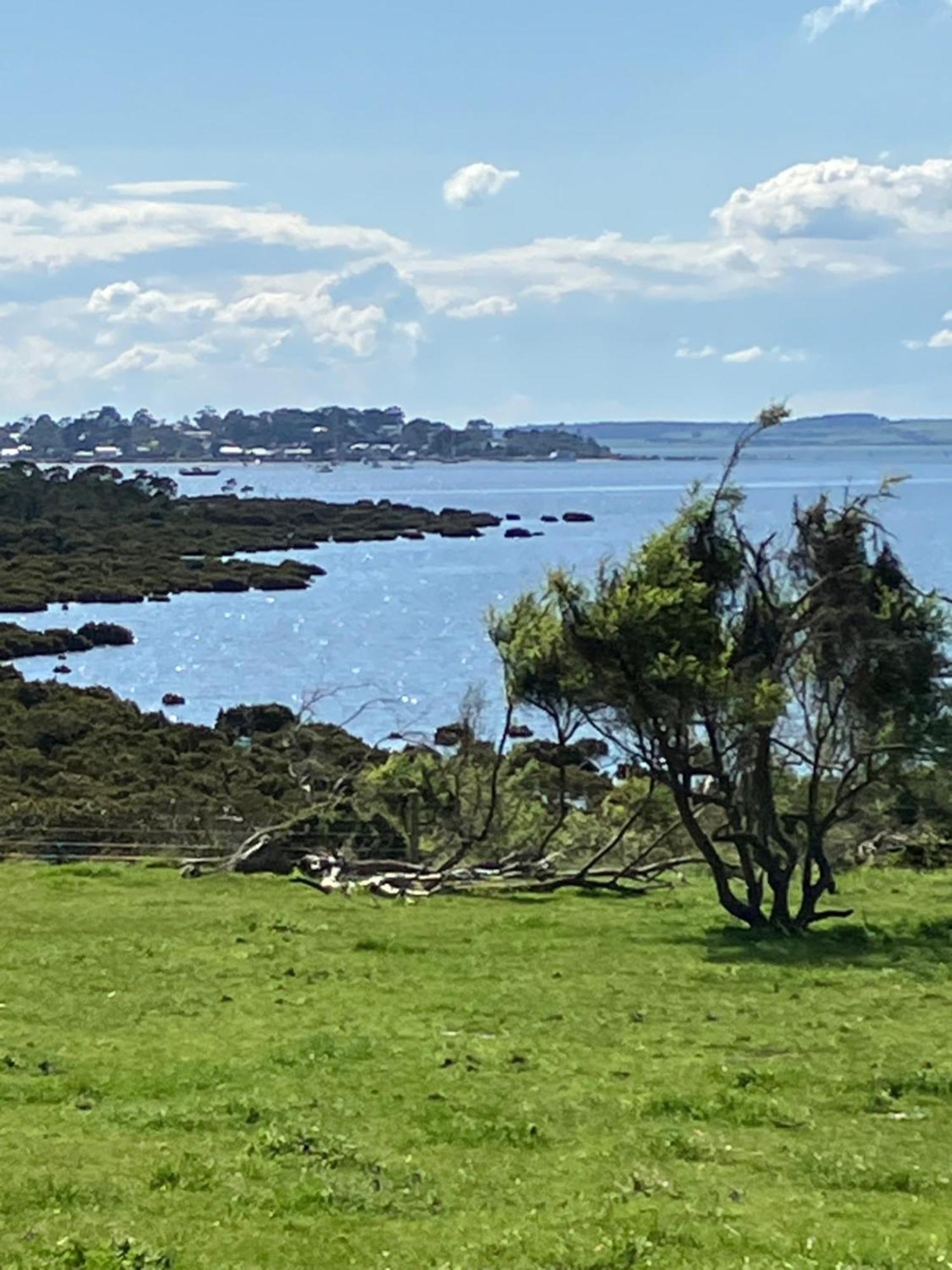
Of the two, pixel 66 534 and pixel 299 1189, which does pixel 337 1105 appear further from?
pixel 66 534

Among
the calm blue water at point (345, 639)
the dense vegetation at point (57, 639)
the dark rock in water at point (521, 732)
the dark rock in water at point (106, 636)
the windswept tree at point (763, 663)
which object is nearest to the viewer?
the windswept tree at point (763, 663)

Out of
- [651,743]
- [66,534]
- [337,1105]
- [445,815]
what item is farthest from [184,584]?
[337,1105]

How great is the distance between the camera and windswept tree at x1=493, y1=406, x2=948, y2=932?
24.7 meters

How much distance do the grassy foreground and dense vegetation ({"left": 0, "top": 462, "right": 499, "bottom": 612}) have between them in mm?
93302

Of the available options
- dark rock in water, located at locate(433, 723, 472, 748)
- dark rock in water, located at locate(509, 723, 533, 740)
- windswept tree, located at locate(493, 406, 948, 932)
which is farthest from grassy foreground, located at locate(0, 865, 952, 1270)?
dark rock in water, located at locate(509, 723, 533, 740)

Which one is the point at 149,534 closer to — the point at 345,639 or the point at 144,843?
the point at 345,639

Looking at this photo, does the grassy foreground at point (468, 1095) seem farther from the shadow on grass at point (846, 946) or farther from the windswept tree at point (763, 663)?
the windswept tree at point (763, 663)

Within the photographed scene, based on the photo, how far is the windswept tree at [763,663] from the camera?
24.7m

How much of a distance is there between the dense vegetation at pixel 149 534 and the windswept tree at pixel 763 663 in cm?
9151

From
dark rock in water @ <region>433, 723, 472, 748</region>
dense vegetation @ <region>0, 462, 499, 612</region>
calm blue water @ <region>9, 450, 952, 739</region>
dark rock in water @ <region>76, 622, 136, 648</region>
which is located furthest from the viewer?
dense vegetation @ <region>0, 462, 499, 612</region>

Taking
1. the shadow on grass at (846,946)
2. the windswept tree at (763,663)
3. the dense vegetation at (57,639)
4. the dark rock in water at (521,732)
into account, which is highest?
the windswept tree at (763,663)

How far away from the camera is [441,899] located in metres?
29.9

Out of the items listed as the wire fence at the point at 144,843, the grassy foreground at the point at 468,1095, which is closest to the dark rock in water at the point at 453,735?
the wire fence at the point at 144,843

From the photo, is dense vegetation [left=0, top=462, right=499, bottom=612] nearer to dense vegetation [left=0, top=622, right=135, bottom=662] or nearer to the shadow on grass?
dense vegetation [left=0, top=622, right=135, bottom=662]
